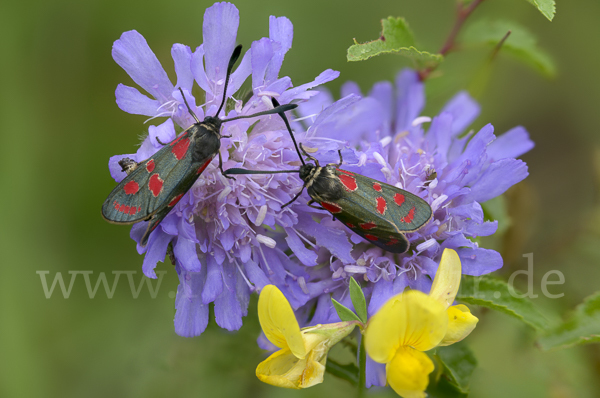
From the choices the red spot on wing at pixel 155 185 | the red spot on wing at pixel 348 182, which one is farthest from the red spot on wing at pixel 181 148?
the red spot on wing at pixel 348 182

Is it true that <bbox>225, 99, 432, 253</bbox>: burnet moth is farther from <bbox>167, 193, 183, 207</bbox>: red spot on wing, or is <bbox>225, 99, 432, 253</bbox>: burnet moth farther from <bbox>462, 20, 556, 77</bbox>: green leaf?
<bbox>462, 20, 556, 77</bbox>: green leaf

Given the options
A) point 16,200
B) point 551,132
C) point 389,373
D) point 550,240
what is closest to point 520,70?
point 551,132

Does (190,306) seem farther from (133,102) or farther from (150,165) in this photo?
(133,102)

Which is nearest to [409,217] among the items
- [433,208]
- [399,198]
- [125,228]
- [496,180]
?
[399,198]

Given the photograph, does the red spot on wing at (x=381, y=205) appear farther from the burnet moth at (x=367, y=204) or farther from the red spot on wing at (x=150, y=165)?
the red spot on wing at (x=150, y=165)

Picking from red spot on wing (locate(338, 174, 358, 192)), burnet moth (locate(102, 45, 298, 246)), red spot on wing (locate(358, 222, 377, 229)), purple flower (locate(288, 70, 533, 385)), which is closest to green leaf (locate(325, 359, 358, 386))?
purple flower (locate(288, 70, 533, 385))
